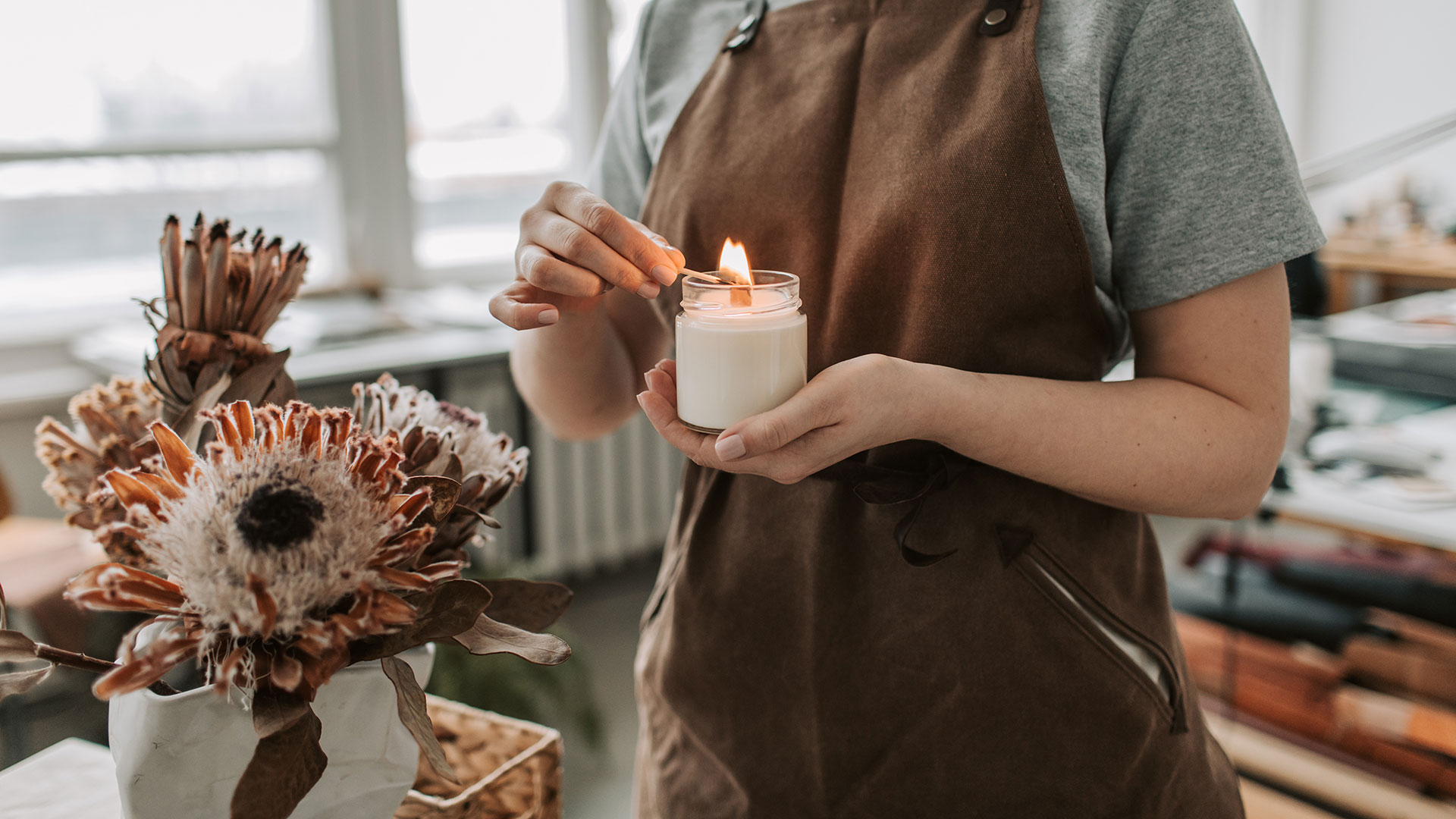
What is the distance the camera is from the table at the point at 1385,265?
397 centimetres

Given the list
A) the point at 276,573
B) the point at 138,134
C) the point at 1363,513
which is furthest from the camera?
the point at 138,134

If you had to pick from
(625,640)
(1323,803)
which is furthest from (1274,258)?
(625,640)

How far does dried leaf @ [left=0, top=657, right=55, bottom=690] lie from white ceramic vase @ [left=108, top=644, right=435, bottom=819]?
0.04 metres

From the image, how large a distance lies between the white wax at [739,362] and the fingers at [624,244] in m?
0.04

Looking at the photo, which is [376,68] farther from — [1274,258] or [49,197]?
[1274,258]

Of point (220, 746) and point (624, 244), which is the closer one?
point (220, 746)

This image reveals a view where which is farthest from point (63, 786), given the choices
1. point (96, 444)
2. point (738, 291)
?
point (738, 291)

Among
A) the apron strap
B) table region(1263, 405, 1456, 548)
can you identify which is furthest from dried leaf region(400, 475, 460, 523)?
table region(1263, 405, 1456, 548)

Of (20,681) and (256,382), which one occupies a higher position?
(256,382)

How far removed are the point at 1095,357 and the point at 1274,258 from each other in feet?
0.51

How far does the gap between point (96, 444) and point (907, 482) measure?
22.7 inches

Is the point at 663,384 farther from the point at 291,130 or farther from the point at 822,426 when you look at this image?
the point at 291,130

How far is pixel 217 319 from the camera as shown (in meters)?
0.66

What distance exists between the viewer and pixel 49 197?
2.63 meters
